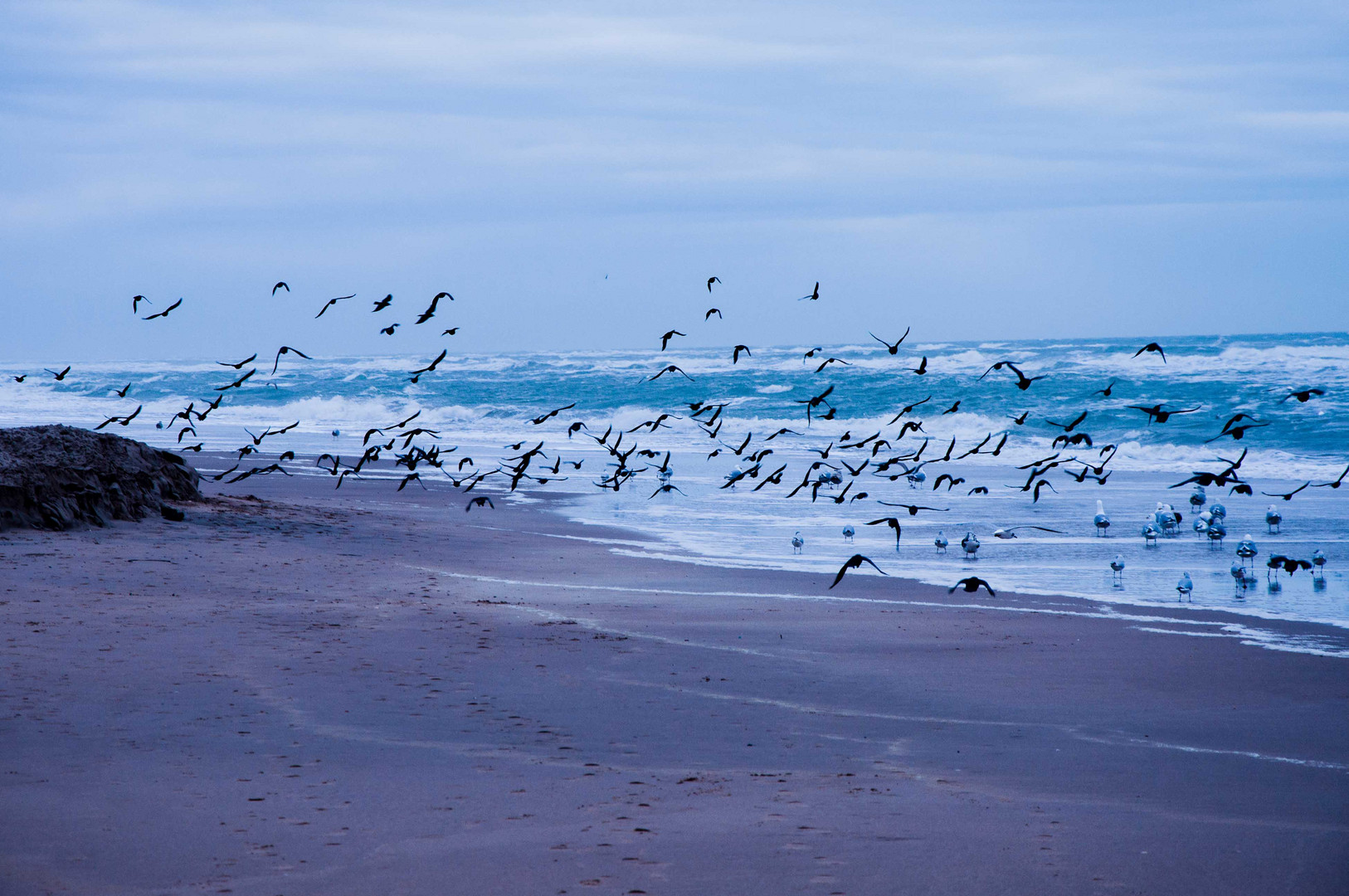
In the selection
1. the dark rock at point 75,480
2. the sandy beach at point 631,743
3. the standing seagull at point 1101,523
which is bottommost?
the sandy beach at point 631,743

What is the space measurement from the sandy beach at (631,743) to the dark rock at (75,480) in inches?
81.8

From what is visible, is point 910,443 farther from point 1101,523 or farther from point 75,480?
point 75,480

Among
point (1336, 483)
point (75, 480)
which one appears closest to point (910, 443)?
point (1336, 483)

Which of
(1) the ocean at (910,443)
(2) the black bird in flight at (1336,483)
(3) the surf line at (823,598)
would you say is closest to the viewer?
(3) the surf line at (823,598)

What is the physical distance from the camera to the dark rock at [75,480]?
1314 cm

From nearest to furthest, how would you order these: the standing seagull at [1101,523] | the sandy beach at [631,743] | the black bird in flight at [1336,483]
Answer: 1. the sandy beach at [631,743]
2. the black bird in flight at [1336,483]
3. the standing seagull at [1101,523]

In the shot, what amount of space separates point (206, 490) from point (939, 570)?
13.0 metres

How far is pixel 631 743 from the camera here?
662cm

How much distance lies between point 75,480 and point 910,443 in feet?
86.3

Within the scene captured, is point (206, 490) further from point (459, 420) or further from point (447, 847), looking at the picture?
point (459, 420)

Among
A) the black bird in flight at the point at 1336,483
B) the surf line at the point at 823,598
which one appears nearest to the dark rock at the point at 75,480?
the surf line at the point at 823,598

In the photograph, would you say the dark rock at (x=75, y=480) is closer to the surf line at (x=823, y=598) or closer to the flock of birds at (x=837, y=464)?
the flock of birds at (x=837, y=464)

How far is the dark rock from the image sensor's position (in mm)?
13141

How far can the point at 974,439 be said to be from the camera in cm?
3709
